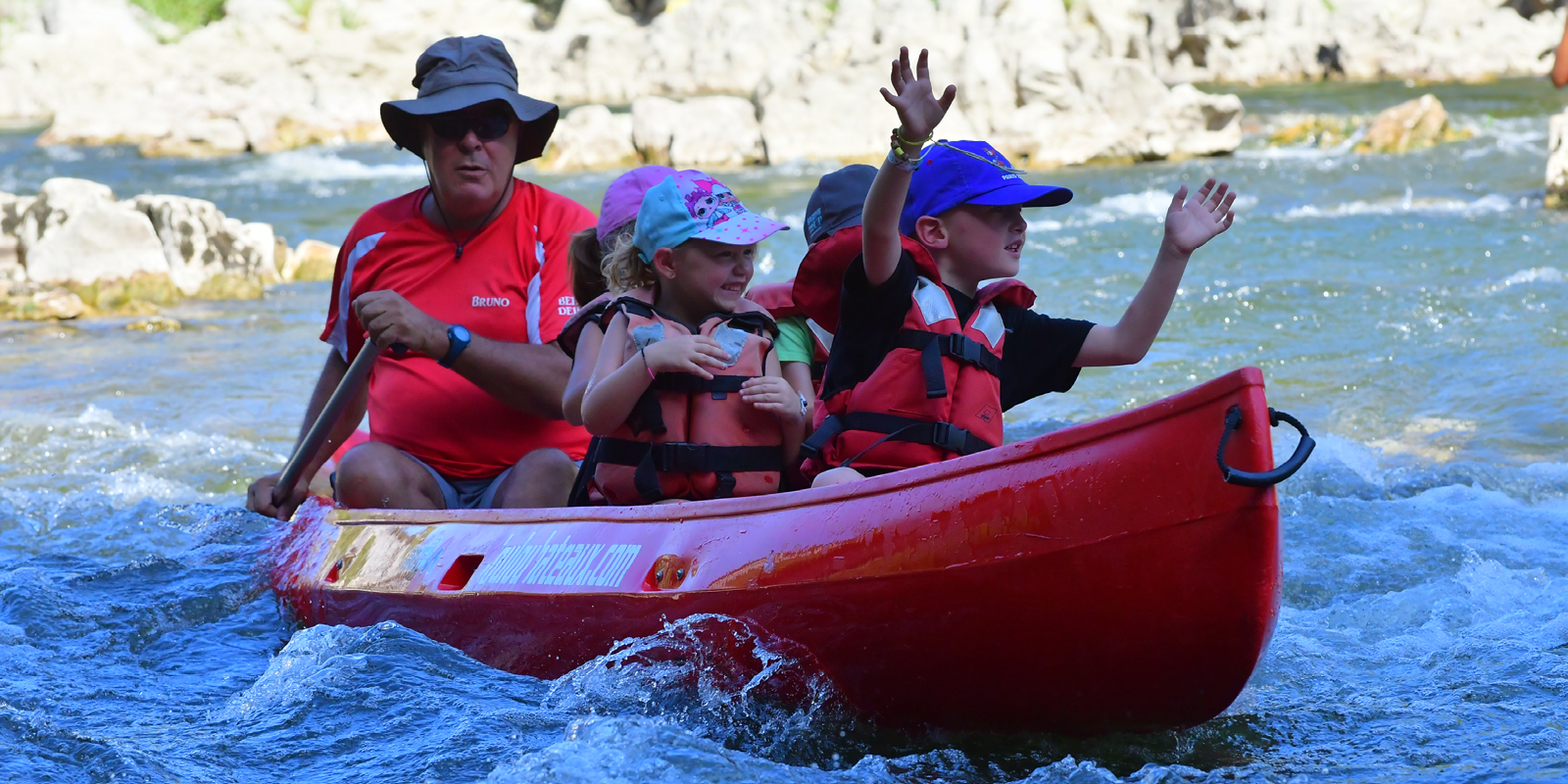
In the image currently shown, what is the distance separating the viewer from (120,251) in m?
9.77

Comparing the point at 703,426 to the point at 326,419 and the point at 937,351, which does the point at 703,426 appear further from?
the point at 326,419

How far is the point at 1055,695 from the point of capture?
2.51 meters

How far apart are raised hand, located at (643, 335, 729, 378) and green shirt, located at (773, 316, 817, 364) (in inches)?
12.0

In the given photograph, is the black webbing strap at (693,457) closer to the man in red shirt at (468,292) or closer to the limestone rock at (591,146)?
the man in red shirt at (468,292)

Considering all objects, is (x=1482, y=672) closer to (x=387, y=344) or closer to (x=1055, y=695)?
(x=1055, y=695)

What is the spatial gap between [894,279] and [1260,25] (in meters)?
25.7

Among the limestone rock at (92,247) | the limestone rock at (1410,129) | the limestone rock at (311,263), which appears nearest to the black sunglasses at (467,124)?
the limestone rock at (92,247)

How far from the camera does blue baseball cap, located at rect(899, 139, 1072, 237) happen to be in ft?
9.27

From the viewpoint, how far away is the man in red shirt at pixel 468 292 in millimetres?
3521

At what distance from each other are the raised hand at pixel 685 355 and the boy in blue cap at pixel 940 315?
0.27 metres

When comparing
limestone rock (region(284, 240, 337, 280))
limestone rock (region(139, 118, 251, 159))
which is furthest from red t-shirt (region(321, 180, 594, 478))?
limestone rock (region(139, 118, 251, 159))

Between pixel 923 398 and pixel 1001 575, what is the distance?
485mm

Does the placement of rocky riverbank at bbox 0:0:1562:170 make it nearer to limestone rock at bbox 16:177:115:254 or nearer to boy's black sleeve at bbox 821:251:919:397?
limestone rock at bbox 16:177:115:254

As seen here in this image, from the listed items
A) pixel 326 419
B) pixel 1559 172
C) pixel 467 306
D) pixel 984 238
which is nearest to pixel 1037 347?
pixel 984 238
